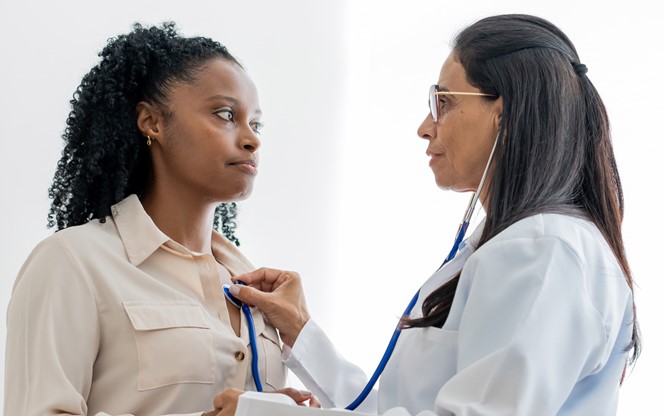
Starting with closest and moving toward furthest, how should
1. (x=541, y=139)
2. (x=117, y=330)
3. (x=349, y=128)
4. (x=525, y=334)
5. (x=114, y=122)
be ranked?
(x=525, y=334) < (x=541, y=139) < (x=117, y=330) < (x=114, y=122) < (x=349, y=128)

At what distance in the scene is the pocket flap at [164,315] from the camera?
169cm

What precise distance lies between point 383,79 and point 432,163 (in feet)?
6.51

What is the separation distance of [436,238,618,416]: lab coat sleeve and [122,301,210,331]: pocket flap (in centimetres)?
63

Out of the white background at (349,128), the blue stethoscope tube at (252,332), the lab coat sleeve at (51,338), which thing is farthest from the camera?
the white background at (349,128)

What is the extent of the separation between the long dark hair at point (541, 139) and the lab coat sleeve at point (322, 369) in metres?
0.48

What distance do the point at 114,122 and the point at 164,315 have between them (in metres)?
0.46

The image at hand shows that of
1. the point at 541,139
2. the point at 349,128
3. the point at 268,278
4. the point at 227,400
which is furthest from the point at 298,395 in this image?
the point at 349,128

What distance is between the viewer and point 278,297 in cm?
199

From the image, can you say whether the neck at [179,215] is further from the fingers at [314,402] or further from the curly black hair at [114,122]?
the fingers at [314,402]

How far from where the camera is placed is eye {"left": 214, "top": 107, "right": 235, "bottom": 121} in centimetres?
192

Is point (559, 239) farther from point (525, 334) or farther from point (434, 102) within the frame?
point (434, 102)

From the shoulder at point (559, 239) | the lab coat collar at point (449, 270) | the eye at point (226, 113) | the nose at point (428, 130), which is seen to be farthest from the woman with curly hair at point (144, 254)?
the shoulder at point (559, 239)

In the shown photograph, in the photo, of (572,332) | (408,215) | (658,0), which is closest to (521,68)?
(572,332)

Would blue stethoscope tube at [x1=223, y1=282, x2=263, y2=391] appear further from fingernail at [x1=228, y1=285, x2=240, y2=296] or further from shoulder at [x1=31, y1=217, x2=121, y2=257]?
shoulder at [x1=31, y1=217, x2=121, y2=257]
